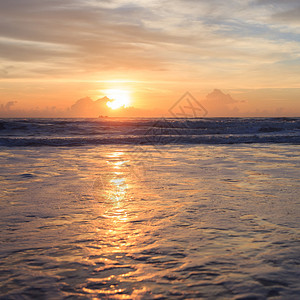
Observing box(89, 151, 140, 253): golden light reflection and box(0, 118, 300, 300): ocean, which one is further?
box(89, 151, 140, 253): golden light reflection

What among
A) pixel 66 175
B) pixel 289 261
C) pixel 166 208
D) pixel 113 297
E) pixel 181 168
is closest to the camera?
pixel 113 297

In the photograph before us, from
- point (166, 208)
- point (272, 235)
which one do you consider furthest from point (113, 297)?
point (166, 208)

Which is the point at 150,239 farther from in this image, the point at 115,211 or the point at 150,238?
the point at 115,211

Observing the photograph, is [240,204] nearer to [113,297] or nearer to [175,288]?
[175,288]

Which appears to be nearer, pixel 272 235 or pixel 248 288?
pixel 248 288

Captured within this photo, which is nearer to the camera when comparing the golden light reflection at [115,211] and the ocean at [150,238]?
the ocean at [150,238]

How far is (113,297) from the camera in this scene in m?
2.37

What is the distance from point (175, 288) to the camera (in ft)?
8.20

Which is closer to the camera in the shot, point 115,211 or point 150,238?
point 150,238

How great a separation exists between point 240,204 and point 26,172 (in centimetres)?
528

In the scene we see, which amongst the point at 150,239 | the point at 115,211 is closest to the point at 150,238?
the point at 150,239

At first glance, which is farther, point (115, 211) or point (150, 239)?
point (115, 211)

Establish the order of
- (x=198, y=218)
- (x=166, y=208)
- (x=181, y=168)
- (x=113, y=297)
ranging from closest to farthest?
(x=113, y=297), (x=198, y=218), (x=166, y=208), (x=181, y=168)

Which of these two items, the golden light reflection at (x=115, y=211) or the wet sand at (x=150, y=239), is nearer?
the wet sand at (x=150, y=239)
